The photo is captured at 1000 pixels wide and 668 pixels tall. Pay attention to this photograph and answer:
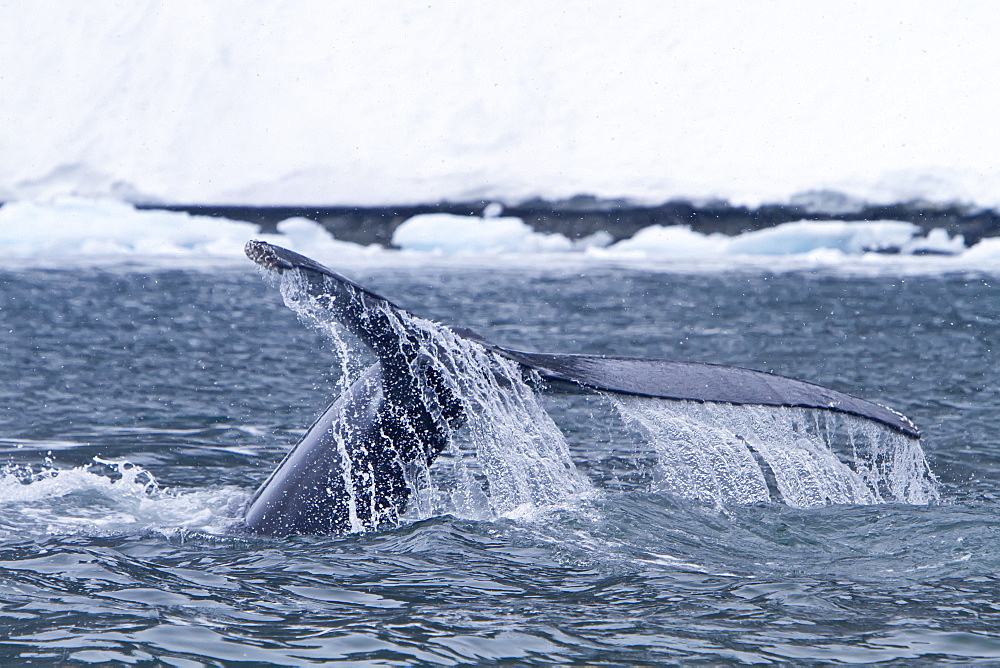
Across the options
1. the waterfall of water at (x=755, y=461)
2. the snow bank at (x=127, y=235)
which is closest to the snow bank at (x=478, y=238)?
the snow bank at (x=127, y=235)

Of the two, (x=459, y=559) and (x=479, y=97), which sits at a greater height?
(x=479, y=97)

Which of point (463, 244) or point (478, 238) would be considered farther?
point (478, 238)

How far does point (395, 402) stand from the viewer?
571cm

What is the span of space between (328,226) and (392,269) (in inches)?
495

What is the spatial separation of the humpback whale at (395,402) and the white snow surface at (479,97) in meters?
35.3

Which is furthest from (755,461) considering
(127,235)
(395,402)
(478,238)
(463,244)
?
(127,235)

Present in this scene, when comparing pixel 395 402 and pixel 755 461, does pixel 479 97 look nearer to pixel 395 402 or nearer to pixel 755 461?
pixel 755 461

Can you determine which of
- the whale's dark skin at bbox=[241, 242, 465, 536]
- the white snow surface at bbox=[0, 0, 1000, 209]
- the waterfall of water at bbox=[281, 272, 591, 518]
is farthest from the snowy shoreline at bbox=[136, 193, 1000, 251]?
the whale's dark skin at bbox=[241, 242, 465, 536]

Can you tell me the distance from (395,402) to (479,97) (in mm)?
52128

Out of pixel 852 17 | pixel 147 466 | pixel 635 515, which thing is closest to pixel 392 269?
pixel 147 466

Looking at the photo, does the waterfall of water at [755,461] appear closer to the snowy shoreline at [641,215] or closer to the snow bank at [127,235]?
the snow bank at [127,235]

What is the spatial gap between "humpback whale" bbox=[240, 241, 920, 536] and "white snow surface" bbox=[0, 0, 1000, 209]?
3535 cm

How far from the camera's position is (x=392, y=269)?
97.2 feet

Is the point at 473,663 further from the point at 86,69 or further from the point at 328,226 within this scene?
the point at 86,69
